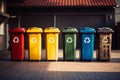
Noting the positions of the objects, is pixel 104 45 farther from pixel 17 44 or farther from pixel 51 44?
pixel 17 44

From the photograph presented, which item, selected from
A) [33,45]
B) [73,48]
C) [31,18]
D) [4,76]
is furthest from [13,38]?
[31,18]

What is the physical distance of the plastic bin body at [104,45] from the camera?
14.8 metres

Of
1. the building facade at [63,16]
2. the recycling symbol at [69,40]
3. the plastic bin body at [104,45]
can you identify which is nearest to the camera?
the plastic bin body at [104,45]

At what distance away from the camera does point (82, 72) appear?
36.9 ft

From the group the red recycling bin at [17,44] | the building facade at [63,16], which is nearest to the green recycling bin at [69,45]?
the red recycling bin at [17,44]

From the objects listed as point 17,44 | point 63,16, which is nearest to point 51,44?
point 17,44

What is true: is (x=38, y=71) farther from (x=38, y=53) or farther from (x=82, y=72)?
(x=38, y=53)

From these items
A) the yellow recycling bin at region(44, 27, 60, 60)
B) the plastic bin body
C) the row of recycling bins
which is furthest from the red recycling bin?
the plastic bin body

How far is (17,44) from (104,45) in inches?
133

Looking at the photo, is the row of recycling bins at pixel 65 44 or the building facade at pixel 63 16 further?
the building facade at pixel 63 16

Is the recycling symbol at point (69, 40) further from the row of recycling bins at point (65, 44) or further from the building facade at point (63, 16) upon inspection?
the building facade at point (63, 16)

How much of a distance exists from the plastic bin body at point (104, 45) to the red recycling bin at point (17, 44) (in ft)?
9.79

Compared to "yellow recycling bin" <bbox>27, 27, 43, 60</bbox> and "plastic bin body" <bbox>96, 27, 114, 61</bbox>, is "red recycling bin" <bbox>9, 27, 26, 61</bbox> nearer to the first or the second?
"yellow recycling bin" <bbox>27, 27, 43, 60</bbox>

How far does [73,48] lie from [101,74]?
165 inches
